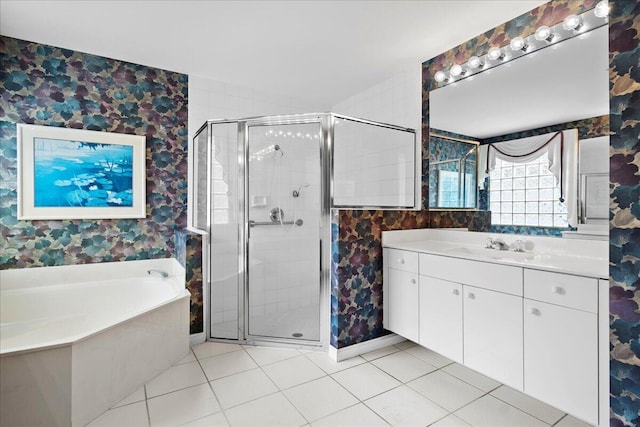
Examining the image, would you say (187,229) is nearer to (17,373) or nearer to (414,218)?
(17,373)

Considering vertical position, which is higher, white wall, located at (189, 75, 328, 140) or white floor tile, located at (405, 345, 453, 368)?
white wall, located at (189, 75, 328, 140)

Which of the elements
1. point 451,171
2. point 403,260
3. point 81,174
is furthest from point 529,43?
point 81,174

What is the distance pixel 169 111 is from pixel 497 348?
3.27m

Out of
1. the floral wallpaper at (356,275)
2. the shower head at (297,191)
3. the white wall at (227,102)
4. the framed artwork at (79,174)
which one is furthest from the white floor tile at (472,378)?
the white wall at (227,102)

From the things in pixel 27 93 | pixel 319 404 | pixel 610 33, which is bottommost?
pixel 319 404

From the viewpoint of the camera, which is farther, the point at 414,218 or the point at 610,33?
the point at 414,218

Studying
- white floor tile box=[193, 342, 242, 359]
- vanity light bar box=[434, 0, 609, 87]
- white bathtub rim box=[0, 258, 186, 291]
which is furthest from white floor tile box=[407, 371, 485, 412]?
vanity light bar box=[434, 0, 609, 87]

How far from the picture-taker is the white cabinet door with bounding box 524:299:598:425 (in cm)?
139

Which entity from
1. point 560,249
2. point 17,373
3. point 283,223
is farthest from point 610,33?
point 17,373

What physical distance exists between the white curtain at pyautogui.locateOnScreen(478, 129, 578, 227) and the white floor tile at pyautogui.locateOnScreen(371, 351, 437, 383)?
137 centimetres

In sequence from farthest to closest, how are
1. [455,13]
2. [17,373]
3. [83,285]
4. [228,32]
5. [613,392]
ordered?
[83,285] → [228,32] → [455,13] → [17,373] → [613,392]

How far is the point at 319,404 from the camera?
6.05 ft

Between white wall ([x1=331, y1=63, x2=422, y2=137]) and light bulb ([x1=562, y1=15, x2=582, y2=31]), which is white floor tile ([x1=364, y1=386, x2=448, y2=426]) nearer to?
white wall ([x1=331, y1=63, x2=422, y2=137])

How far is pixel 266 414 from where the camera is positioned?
1744 millimetres
